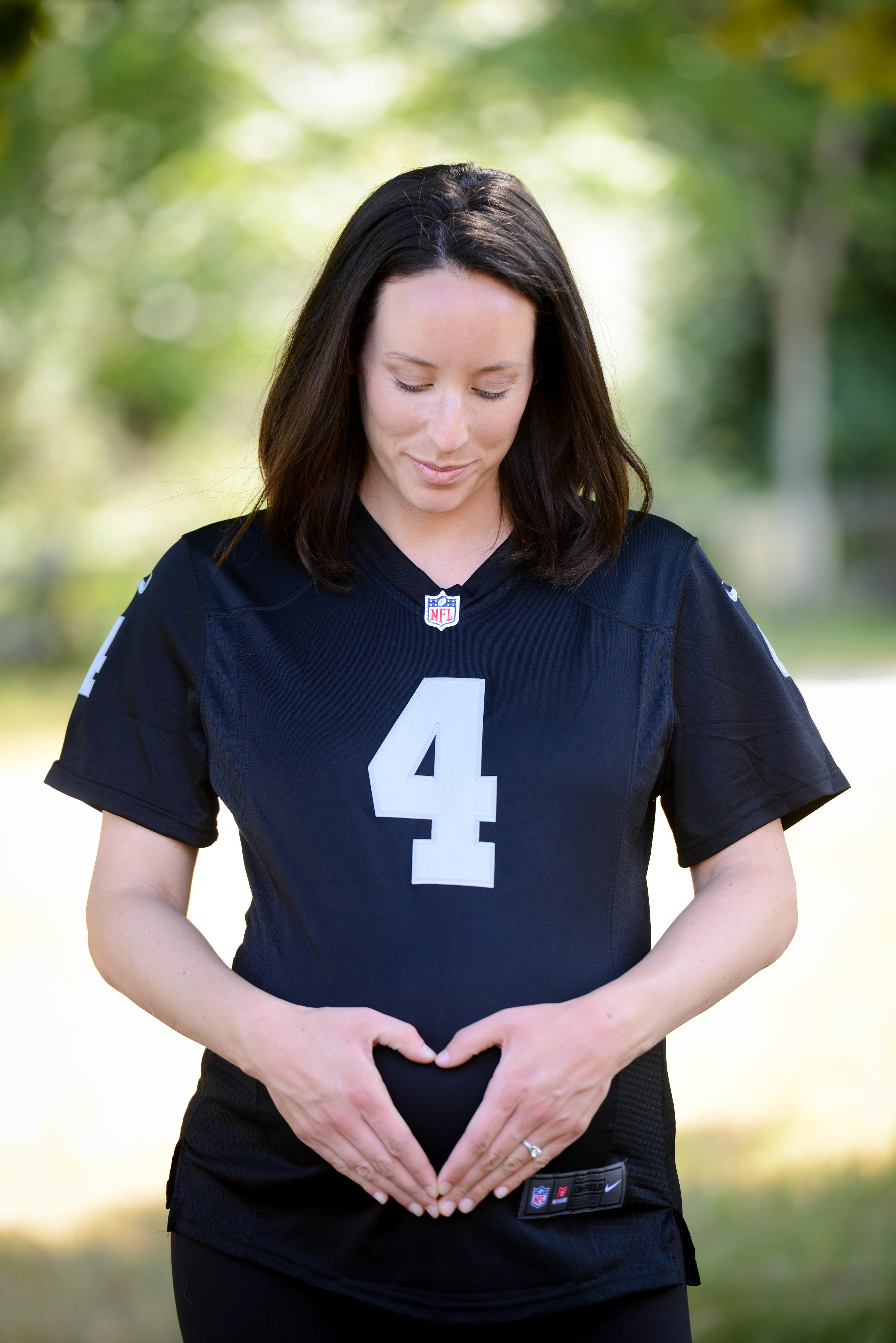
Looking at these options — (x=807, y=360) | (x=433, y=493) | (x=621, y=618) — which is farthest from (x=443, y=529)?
(x=807, y=360)

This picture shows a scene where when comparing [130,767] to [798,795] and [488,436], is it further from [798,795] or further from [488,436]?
[798,795]

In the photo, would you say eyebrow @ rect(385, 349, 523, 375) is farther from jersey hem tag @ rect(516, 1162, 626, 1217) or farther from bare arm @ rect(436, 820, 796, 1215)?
jersey hem tag @ rect(516, 1162, 626, 1217)

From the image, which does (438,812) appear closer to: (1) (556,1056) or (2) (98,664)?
(1) (556,1056)

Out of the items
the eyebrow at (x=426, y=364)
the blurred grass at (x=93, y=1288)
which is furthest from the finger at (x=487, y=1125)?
the blurred grass at (x=93, y=1288)

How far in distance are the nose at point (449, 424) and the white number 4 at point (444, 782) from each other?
0.97 ft

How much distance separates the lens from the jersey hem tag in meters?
1.53

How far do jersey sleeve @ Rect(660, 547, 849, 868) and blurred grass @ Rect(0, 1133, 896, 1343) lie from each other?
1.86 metres

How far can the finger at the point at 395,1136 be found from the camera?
4.82 ft

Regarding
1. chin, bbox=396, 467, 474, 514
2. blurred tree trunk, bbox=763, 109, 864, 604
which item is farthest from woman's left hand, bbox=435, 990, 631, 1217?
blurred tree trunk, bbox=763, 109, 864, 604

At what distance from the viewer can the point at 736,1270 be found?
3.22 metres

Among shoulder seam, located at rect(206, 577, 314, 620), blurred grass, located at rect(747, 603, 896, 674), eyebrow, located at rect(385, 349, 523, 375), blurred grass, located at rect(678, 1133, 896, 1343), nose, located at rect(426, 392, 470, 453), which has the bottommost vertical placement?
blurred grass, located at rect(678, 1133, 896, 1343)

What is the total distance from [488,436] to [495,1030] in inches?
29.0

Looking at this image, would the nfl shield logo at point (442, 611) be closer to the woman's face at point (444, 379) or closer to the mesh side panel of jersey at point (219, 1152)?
the woman's face at point (444, 379)

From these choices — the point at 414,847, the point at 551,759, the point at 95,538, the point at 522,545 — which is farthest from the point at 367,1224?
the point at 95,538
